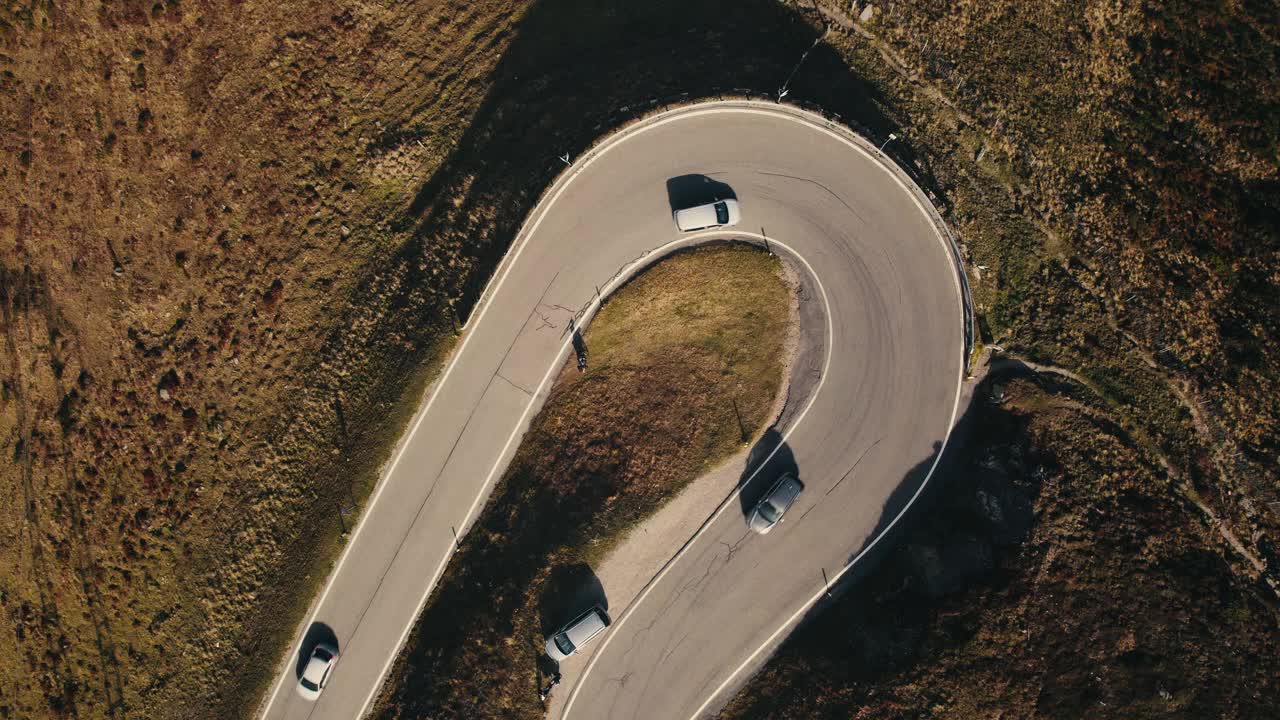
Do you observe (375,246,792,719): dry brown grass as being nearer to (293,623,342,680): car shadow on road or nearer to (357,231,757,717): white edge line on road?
(357,231,757,717): white edge line on road

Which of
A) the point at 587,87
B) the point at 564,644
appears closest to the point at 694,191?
the point at 587,87

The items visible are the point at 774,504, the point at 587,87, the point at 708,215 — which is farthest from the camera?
the point at 587,87

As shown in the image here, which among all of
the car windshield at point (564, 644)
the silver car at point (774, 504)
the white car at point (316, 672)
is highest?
the silver car at point (774, 504)

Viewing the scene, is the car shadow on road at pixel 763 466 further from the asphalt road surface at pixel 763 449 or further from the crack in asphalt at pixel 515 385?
the crack in asphalt at pixel 515 385

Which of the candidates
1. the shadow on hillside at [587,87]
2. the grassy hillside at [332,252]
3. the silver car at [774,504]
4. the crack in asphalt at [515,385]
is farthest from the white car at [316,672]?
the silver car at [774,504]

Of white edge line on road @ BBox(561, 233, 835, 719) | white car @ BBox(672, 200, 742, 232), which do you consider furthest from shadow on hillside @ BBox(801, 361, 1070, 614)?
white car @ BBox(672, 200, 742, 232)

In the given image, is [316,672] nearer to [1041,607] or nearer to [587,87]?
[587,87]
